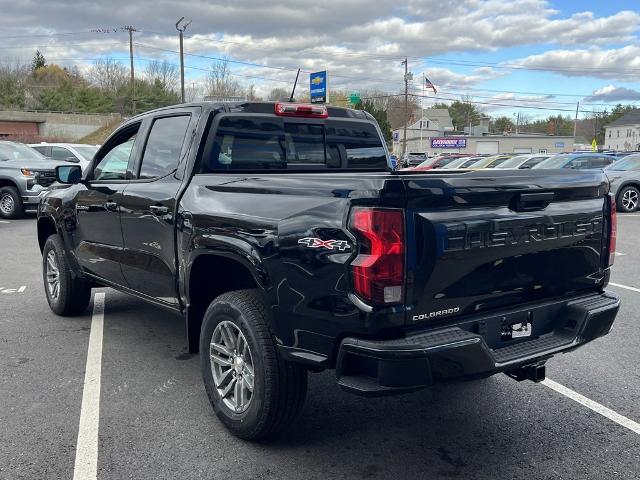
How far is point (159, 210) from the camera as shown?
407cm

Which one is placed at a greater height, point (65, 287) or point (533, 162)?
point (533, 162)

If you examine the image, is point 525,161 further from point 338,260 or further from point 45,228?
point 338,260

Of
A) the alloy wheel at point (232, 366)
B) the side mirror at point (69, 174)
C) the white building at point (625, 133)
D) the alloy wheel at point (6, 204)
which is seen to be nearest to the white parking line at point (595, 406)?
the alloy wheel at point (232, 366)

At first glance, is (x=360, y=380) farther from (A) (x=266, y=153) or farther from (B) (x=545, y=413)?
(A) (x=266, y=153)

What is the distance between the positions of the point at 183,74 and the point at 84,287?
36129 millimetres

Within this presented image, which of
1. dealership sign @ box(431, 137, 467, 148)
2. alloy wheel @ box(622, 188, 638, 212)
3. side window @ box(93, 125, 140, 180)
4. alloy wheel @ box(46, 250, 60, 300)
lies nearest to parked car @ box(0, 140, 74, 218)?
alloy wheel @ box(46, 250, 60, 300)

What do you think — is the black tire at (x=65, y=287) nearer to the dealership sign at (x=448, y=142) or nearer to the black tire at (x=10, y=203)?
the black tire at (x=10, y=203)

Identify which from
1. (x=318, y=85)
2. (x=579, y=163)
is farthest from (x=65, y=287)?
(x=318, y=85)

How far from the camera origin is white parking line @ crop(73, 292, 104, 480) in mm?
3170

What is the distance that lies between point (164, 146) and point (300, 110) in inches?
40.1

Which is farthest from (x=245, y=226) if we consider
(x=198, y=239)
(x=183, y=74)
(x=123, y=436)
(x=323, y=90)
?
(x=183, y=74)

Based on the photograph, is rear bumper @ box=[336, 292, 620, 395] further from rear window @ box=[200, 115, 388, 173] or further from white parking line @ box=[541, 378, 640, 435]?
rear window @ box=[200, 115, 388, 173]

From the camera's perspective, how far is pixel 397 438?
355 cm

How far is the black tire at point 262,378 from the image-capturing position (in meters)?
3.15
